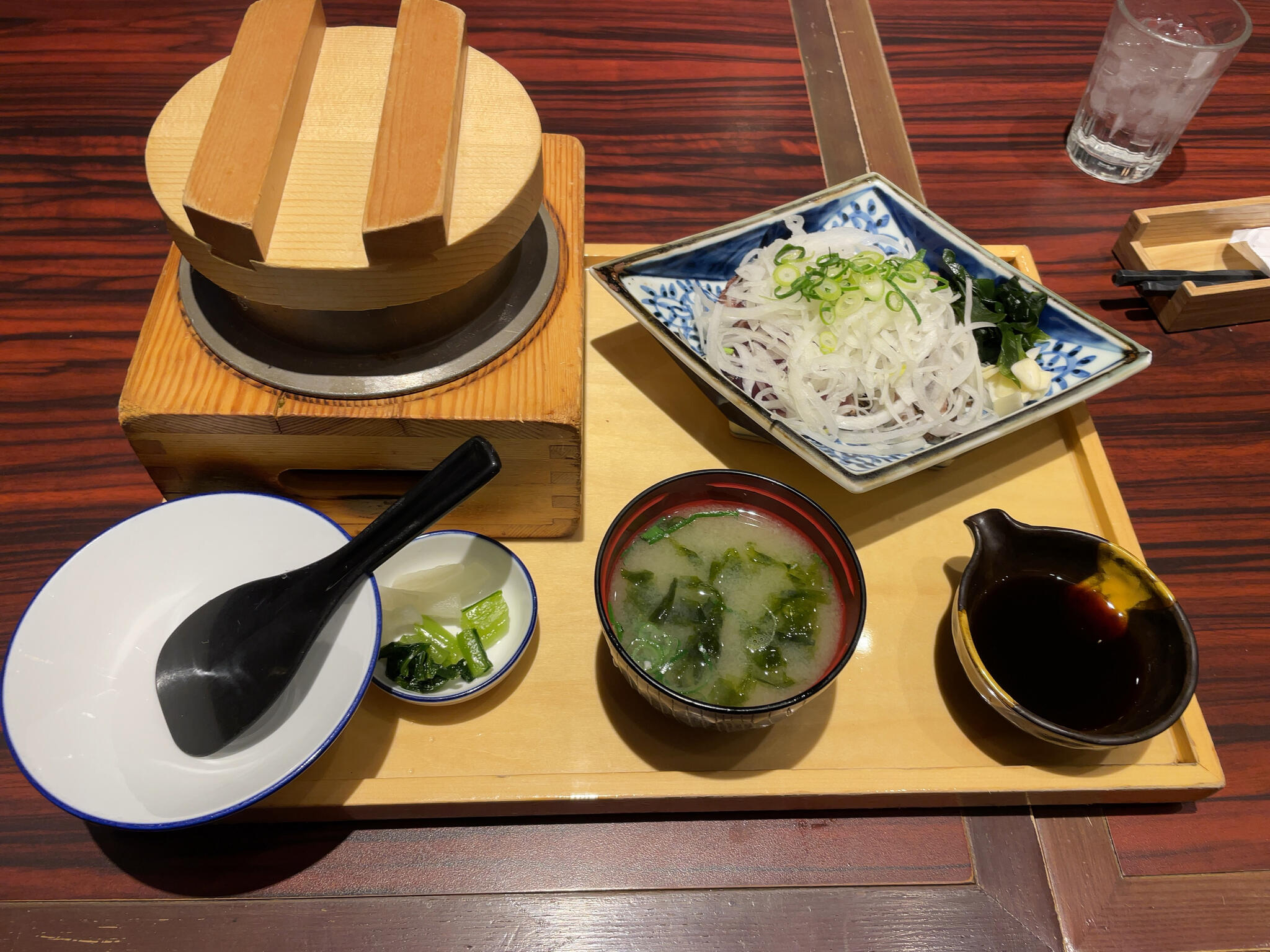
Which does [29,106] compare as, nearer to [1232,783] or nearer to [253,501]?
[253,501]

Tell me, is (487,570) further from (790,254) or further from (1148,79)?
(1148,79)

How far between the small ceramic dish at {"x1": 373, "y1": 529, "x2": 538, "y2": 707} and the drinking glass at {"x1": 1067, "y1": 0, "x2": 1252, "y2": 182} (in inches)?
67.8

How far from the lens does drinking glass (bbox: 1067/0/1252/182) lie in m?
1.81

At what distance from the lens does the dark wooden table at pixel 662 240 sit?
3.52 feet

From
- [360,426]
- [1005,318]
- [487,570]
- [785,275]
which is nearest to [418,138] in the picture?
[360,426]

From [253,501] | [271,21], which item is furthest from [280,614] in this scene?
[271,21]

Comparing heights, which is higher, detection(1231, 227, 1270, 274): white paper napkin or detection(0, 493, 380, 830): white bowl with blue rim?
detection(1231, 227, 1270, 274): white paper napkin

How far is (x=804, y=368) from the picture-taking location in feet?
4.66

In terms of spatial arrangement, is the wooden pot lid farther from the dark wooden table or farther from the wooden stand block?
the dark wooden table

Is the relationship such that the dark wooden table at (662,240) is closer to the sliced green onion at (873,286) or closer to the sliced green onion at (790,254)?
the sliced green onion at (790,254)

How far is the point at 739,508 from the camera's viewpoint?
Answer: 48.1 inches

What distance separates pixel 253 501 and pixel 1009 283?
51.1 inches

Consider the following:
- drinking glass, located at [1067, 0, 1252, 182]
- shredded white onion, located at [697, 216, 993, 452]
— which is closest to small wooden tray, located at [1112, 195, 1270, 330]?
drinking glass, located at [1067, 0, 1252, 182]

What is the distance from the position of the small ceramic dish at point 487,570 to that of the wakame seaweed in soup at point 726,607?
156 millimetres
